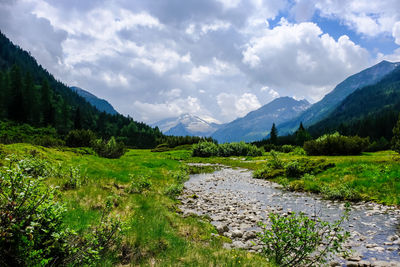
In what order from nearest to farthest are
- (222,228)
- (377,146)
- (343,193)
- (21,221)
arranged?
1. (21,221)
2. (222,228)
3. (343,193)
4. (377,146)

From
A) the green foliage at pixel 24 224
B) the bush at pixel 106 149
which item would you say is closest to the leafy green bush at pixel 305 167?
the green foliage at pixel 24 224

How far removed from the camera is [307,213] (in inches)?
486

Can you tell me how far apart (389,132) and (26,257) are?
549 feet

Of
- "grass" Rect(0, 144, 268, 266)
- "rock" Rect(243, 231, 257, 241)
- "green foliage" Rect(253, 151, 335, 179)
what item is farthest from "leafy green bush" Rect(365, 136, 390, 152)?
"grass" Rect(0, 144, 268, 266)

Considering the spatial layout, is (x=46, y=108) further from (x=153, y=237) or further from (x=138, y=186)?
(x=153, y=237)

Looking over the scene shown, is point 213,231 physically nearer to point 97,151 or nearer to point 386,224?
point 386,224

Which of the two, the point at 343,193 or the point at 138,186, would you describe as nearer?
the point at 138,186

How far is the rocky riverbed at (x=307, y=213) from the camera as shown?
7.64 m

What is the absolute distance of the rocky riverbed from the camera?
7.64 m

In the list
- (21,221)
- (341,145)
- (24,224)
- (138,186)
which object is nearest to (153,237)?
(24,224)

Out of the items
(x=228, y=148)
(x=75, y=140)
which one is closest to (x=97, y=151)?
(x=75, y=140)

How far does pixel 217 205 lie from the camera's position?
14.9 metres

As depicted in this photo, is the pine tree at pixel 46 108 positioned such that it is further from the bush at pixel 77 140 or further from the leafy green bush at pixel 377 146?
the leafy green bush at pixel 377 146

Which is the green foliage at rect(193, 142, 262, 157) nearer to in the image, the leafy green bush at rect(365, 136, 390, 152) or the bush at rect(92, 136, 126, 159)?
the leafy green bush at rect(365, 136, 390, 152)
